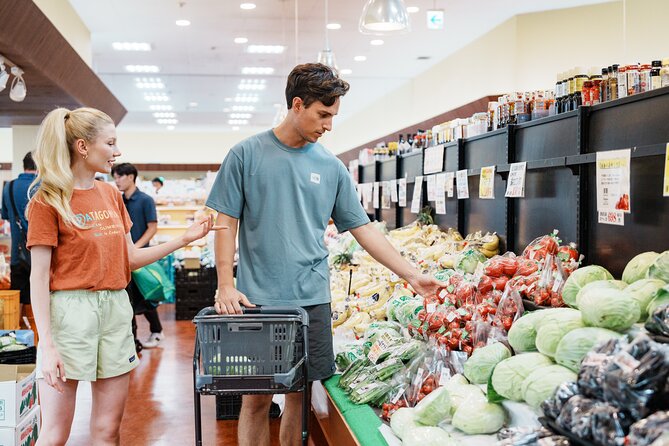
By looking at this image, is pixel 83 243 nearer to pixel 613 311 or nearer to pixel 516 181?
pixel 613 311

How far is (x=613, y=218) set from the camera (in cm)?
264

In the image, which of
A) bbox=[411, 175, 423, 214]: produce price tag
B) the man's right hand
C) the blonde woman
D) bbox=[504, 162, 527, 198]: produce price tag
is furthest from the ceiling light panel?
the man's right hand

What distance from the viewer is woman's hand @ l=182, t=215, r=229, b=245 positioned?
Result: 2645 mm

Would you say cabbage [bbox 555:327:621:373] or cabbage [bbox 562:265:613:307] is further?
cabbage [bbox 562:265:613:307]

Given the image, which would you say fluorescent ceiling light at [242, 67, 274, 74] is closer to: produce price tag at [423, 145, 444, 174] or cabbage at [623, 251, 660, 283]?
produce price tag at [423, 145, 444, 174]

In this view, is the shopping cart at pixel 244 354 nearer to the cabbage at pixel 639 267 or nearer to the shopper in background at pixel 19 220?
the cabbage at pixel 639 267

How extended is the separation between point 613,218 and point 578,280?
1.00 feet

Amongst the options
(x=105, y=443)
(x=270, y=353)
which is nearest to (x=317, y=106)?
(x=270, y=353)

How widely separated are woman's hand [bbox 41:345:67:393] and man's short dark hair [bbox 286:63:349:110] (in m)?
1.27

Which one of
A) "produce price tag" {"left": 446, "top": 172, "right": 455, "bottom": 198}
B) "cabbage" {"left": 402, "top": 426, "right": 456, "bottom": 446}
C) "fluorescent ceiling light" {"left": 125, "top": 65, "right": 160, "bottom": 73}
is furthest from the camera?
"fluorescent ceiling light" {"left": 125, "top": 65, "right": 160, "bottom": 73}

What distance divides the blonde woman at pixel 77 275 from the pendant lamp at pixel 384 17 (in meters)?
2.90

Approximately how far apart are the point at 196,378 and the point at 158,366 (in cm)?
429

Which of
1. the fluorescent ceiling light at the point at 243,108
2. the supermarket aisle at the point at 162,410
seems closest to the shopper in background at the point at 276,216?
the supermarket aisle at the point at 162,410

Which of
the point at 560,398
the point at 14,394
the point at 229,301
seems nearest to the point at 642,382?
the point at 560,398
